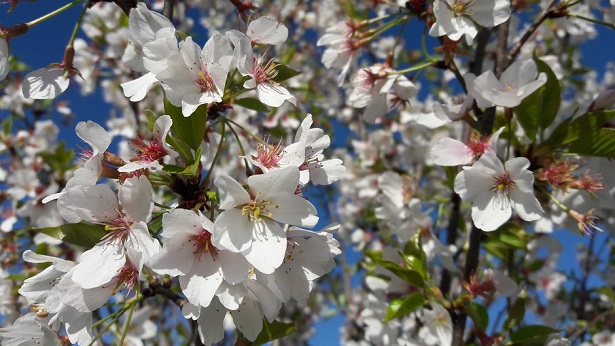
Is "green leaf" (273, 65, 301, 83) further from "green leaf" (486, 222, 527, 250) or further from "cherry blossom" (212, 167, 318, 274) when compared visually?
"green leaf" (486, 222, 527, 250)

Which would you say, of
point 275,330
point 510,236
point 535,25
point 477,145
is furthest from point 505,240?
point 275,330

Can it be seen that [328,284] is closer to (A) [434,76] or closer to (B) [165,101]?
(A) [434,76]

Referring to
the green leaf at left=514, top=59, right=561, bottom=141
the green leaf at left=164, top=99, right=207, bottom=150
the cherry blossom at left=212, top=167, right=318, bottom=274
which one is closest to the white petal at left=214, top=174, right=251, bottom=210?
the cherry blossom at left=212, top=167, right=318, bottom=274

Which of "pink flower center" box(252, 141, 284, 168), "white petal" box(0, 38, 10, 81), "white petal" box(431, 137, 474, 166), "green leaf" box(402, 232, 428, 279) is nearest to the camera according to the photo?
"pink flower center" box(252, 141, 284, 168)

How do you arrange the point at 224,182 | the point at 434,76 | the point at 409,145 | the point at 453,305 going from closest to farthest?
the point at 224,182 < the point at 453,305 < the point at 409,145 < the point at 434,76

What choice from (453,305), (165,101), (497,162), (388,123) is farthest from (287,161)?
(388,123)

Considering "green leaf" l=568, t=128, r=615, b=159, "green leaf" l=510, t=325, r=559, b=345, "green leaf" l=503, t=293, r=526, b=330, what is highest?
"green leaf" l=568, t=128, r=615, b=159
